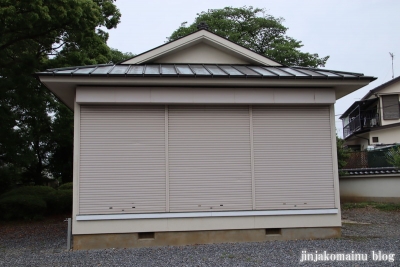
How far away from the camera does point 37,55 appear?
1306cm

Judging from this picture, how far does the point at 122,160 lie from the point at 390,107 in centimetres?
2450

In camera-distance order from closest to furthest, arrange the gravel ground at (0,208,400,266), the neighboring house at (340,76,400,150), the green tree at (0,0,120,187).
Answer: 1. the gravel ground at (0,208,400,266)
2. the green tree at (0,0,120,187)
3. the neighboring house at (340,76,400,150)

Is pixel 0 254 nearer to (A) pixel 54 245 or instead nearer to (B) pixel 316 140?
(A) pixel 54 245

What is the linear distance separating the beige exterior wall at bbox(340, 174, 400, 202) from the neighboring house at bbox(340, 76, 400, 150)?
1070 centimetres

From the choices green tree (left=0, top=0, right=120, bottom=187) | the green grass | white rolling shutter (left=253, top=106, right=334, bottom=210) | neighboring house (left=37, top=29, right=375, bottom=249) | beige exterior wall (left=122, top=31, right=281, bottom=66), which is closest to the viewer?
neighboring house (left=37, top=29, right=375, bottom=249)

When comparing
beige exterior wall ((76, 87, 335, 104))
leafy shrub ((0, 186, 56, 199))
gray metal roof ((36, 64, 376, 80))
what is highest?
gray metal roof ((36, 64, 376, 80))

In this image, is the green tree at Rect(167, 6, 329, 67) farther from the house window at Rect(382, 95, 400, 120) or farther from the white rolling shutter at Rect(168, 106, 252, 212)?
the white rolling shutter at Rect(168, 106, 252, 212)

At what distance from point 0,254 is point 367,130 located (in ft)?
87.6

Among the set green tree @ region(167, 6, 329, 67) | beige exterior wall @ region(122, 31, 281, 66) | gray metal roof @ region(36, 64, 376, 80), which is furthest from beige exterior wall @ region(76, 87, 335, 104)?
green tree @ region(167, 6, 329, 67)

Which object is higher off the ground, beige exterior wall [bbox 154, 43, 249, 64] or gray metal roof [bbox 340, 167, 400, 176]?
beige exterior wall [bbox 154, 43, 249, 64]

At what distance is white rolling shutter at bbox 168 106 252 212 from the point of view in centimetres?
807

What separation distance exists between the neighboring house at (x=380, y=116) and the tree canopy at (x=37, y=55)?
20.9 m

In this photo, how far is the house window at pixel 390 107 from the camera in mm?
26370

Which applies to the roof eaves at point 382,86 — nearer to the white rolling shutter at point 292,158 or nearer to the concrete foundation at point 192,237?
the white rolling shutter at point 292,158
